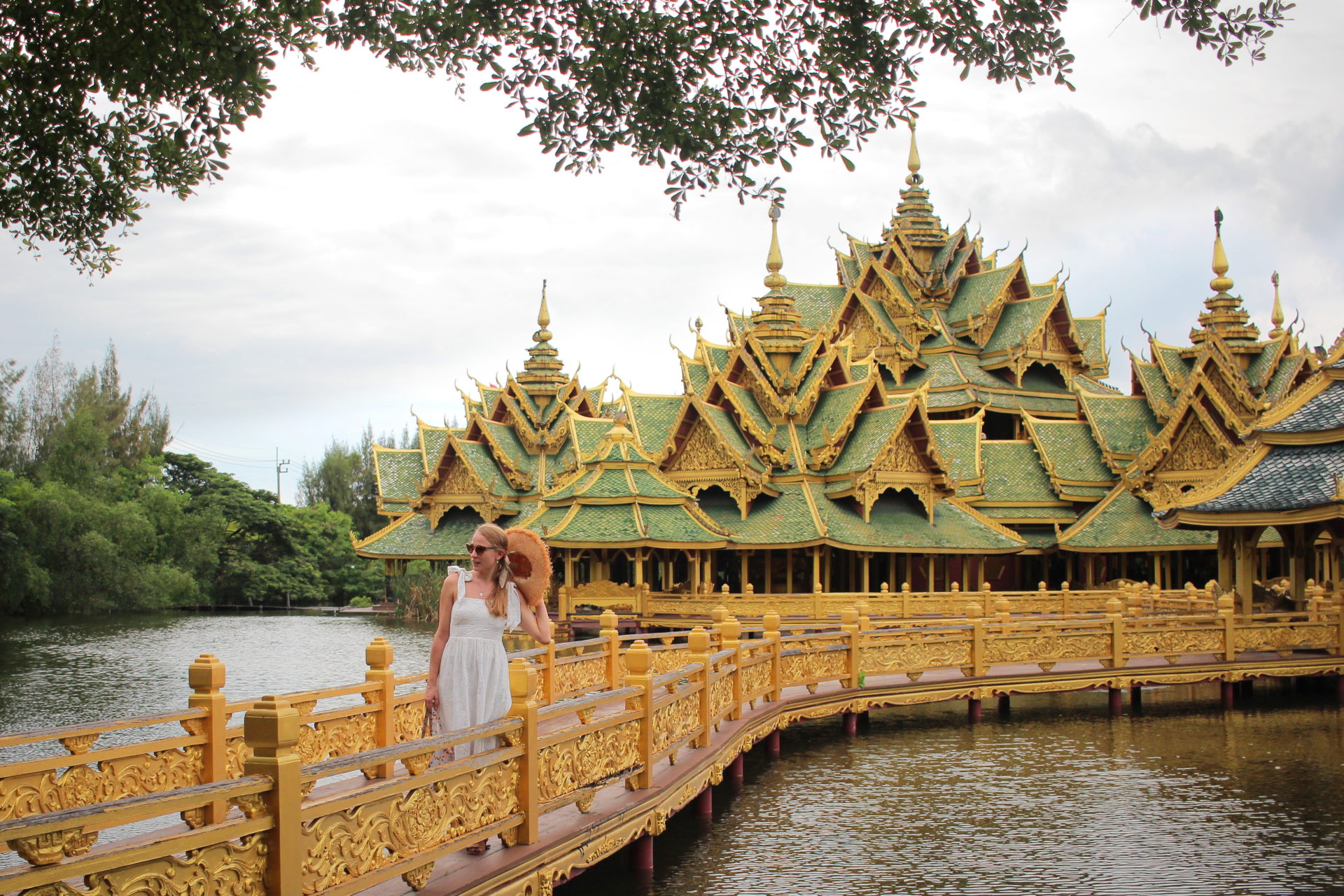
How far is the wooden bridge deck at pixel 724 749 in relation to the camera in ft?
20.0

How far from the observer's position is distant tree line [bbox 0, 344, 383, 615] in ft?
128

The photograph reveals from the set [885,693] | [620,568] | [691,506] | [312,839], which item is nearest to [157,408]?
[620,568]

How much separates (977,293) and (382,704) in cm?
3227

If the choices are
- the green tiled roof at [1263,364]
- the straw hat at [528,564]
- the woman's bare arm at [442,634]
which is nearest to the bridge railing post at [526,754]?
the woman's bare arm at [442,634]

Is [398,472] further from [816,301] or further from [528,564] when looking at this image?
[528,564]

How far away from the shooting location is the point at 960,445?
32.7 m

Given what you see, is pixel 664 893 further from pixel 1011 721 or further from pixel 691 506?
pixel 691 506

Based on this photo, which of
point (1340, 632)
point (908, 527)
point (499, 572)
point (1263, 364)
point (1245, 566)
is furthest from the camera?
A: point (1263, 364)

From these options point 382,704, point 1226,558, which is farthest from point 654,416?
point 382,704

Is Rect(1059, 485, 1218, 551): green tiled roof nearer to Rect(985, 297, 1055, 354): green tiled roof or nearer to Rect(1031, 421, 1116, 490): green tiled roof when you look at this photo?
Rect(1031, 421, 1116, 490): green tiled roof

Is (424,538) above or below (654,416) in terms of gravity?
below

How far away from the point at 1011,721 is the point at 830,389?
646 inches

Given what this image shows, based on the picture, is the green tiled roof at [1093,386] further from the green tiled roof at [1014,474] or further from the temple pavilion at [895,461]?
the green tiled roof at [1014,474]

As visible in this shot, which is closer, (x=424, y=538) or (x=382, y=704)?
(x=382, y=704)
